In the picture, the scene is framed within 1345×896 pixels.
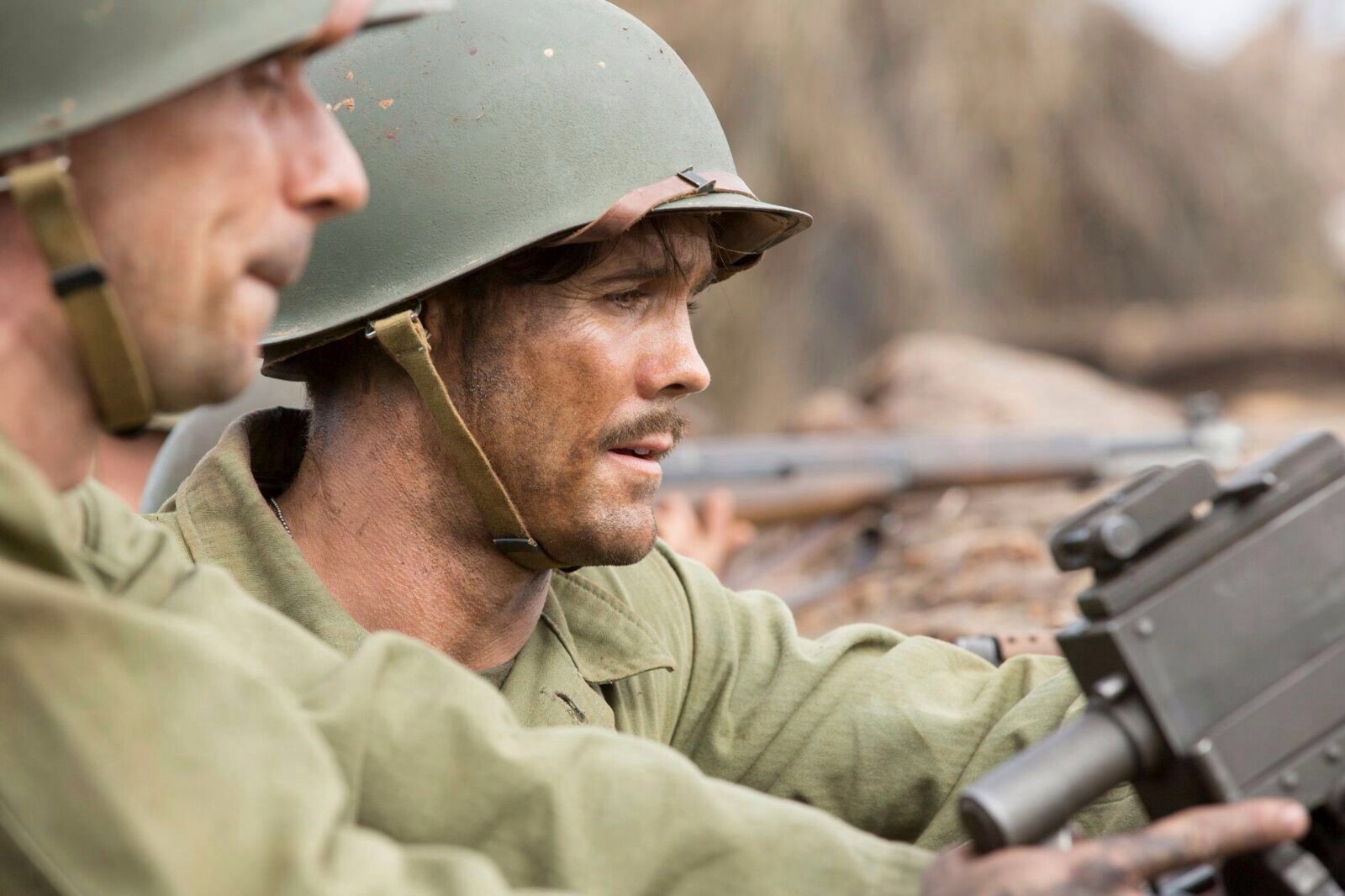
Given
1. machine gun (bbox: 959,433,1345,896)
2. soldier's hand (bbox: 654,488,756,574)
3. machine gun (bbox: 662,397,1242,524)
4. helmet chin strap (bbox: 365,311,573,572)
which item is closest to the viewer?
machine gun (bbox: 959,433,1345,896)

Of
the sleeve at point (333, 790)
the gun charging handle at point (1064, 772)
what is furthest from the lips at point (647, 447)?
the gun charging handle at point (1064, 772)

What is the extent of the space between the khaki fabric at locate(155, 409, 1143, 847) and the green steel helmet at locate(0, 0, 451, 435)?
0.95 m

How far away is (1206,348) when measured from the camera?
Answer: 526 inches

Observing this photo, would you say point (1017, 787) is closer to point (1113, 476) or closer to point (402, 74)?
point (402, 74)

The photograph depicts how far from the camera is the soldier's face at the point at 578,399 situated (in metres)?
2.78

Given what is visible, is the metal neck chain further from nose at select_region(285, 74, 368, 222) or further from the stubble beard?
nose at select_region(285, 74, 368, 222)

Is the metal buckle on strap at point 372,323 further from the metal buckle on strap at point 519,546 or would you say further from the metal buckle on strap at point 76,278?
the metal buckle on strap at point 76,278

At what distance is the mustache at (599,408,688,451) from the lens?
279 centimetres

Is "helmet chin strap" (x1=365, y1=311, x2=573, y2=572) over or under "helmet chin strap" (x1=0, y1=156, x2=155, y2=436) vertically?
under

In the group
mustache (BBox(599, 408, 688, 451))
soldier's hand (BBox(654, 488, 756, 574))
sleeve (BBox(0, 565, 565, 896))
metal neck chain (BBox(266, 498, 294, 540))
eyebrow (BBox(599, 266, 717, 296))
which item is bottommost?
soldier's hand (BBox(654, 488, 756, 574))

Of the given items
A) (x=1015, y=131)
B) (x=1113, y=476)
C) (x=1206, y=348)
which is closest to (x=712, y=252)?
(x=1113, y=476)

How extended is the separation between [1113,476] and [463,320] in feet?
19.6

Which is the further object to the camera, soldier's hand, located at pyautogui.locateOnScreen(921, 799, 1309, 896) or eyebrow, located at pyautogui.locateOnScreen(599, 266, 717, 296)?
eyebrow, located at pyautogui.locateOnScreen(599, 266, 717, 296)

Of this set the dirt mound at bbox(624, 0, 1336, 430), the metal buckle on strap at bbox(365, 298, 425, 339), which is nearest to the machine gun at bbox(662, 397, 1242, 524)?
the dirt mound at bbox(624, 0, 1336, 430)
